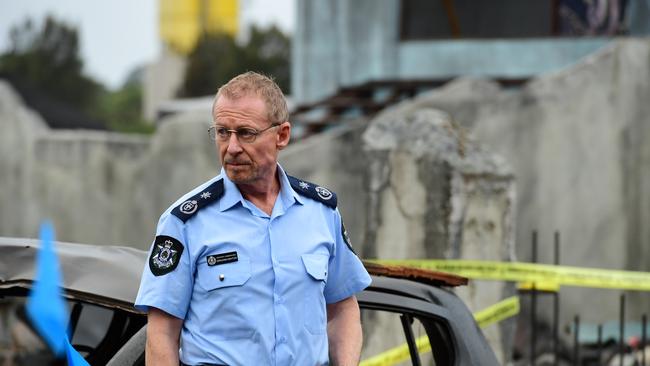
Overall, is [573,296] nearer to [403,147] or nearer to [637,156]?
[637,156]

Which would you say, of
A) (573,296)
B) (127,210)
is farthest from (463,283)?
(127,210)

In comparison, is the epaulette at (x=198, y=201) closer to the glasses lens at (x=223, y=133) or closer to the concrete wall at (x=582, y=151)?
the glasses lens at (x=223, y=133)

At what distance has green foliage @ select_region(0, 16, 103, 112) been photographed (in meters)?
60.4

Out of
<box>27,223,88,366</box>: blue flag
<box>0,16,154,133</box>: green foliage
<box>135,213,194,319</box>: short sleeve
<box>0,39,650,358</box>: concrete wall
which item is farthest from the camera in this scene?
<box>0,16,154,133</box>: green foliage

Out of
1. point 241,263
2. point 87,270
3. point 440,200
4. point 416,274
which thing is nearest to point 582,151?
point 440,200

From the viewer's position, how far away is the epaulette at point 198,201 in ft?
12.1

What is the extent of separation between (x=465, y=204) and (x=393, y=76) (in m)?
8.54

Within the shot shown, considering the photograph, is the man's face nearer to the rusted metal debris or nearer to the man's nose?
the man's nose

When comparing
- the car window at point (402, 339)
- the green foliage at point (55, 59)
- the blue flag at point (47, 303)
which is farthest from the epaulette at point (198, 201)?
the green foliage at point (55, 59)

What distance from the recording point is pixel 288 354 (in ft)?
12.1

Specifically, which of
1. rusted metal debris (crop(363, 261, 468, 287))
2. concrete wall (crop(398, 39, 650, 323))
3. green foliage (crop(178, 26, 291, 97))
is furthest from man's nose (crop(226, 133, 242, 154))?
green foliage (crop(178, 26, 291, 97))

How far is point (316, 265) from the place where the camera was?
12.4ft

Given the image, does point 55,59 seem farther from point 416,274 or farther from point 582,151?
point 416,274

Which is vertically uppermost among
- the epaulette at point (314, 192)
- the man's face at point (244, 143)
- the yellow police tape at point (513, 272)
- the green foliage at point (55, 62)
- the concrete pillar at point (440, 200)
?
the man's face at point (244, 143)
